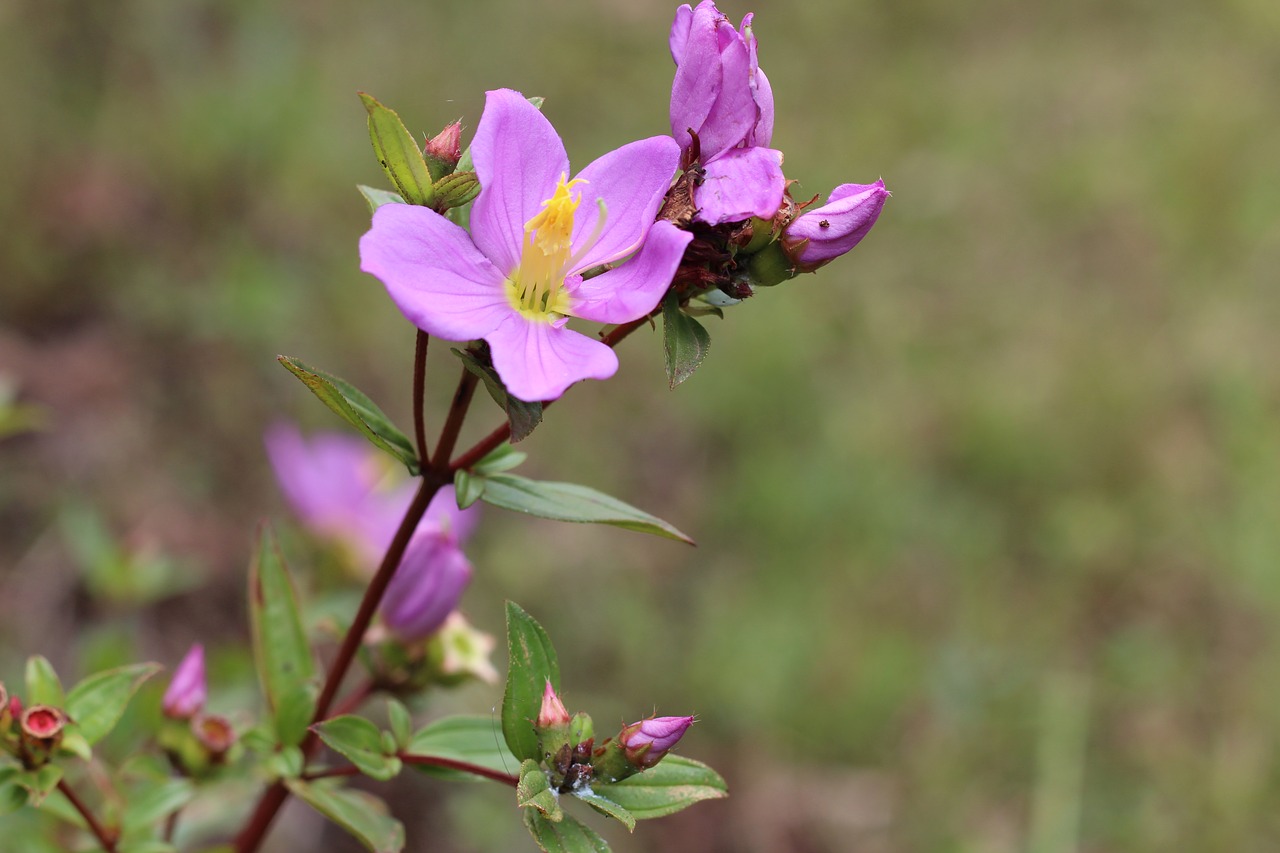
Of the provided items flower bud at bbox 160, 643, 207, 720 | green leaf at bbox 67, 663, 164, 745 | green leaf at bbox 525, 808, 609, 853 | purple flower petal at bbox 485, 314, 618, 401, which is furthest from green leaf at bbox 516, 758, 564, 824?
flower bud at bbox 160, 643, 207, 720

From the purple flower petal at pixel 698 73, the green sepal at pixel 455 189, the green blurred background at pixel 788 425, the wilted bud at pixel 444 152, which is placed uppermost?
the purple flower petal at pixel 698 73

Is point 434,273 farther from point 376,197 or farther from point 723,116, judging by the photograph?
point 723,116

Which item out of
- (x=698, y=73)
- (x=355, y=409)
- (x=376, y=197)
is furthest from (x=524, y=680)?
(x=698, y=73)

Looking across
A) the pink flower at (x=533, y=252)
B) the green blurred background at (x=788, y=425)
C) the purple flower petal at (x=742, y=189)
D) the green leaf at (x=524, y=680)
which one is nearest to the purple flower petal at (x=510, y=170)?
the pink flower at (x=533, y=252)

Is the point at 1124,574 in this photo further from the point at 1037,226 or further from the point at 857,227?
the point at 857,227

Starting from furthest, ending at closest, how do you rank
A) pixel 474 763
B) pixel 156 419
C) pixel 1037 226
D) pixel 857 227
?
pixel 1037 226, pixel 156 419, pixel 474 763, pixel 857 227

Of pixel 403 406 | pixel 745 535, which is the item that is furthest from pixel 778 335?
pixel 403 406

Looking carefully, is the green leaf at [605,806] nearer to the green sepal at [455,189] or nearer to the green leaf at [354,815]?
the green leaf at [354,815]
